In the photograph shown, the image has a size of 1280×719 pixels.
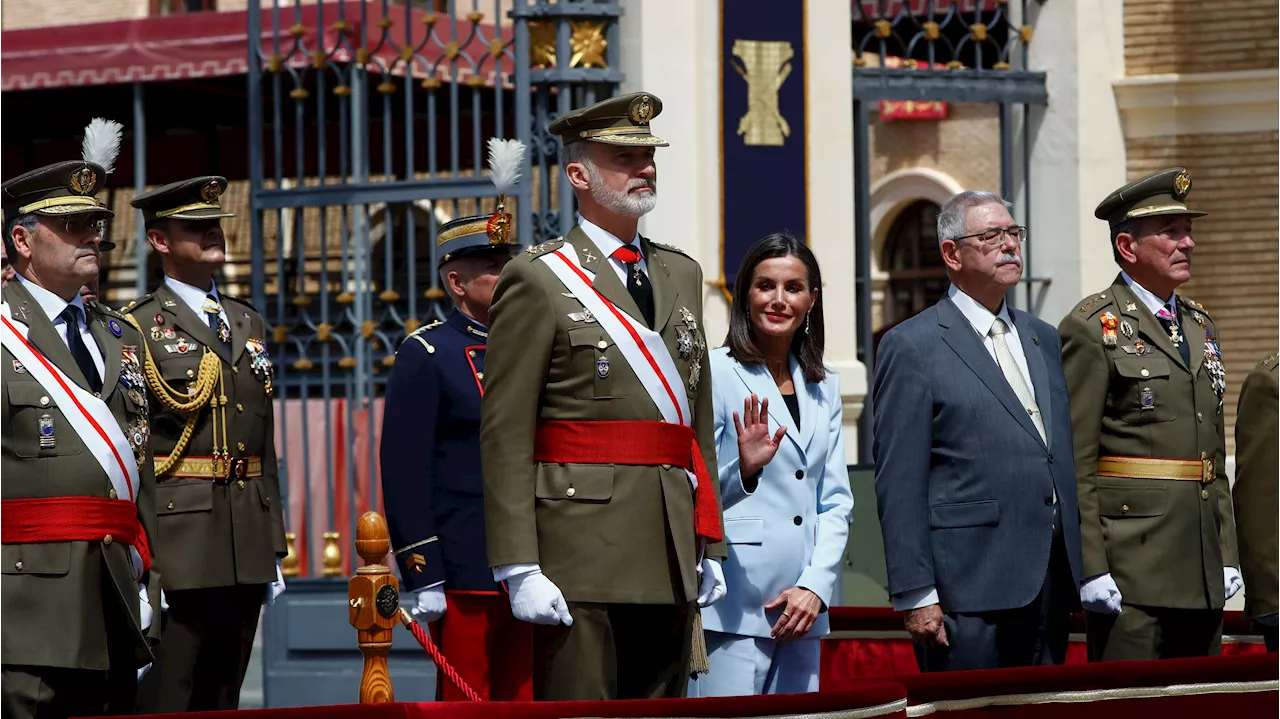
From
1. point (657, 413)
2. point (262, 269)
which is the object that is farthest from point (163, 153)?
point (657, 413)

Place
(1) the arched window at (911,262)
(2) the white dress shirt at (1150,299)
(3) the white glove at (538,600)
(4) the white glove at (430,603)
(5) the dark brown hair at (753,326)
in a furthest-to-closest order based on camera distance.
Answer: (1) the arched window at (911,262) < (2) the white dress shirt at (1150,299) < (4) the white glove at (430,603) < (5) the dark brown hair at (753,326) < (3) the white glove at (538,600)

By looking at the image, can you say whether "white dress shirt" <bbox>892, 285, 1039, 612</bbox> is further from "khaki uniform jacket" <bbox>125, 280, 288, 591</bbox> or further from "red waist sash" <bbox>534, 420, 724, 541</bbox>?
"khaki uniform jacket" <bbox>125, 280, 288, 591</bbox>

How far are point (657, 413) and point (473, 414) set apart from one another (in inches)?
54.1

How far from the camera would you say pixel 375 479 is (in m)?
8.22

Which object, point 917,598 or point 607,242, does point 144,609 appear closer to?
point 607,242

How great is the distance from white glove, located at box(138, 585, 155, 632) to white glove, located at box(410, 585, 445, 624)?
0.78 m

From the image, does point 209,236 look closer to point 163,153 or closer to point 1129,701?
point 1129,701

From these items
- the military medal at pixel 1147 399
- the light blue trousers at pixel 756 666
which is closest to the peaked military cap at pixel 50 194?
the light blue trousers at pixel 756 666

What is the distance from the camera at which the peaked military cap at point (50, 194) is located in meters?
4.87

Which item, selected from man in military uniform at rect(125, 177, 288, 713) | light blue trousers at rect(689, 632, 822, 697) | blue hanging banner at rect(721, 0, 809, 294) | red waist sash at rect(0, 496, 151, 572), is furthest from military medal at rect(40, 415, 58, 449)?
blue hanging banner at rect(721, 0, 809, 294)

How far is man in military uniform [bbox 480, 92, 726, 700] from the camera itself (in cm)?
423

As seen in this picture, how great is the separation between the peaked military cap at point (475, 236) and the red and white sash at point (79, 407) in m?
1.49

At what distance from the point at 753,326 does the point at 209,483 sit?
1.86 m

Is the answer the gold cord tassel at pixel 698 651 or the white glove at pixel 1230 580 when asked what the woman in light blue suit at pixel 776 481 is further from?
the white glove at pixel 1230 580
